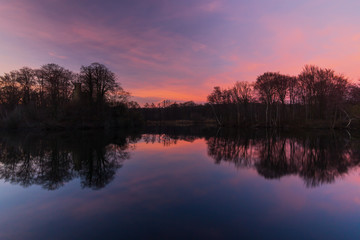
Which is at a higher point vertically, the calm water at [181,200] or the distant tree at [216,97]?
the distant tree at [216,97]

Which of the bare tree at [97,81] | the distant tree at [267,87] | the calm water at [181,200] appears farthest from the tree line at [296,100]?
the calm water at [181,200]

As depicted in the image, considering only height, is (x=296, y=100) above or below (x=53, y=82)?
below

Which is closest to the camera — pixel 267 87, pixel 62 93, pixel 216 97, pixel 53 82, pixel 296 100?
pixel 53 82

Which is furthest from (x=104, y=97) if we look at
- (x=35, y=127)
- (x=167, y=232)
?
(x=167, y=232)

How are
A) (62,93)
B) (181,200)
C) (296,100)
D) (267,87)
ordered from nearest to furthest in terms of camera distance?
(181,200)
(62,93)
(267,87)
(296,100)

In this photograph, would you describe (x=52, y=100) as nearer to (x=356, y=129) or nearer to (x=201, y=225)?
(x=201, y=225)

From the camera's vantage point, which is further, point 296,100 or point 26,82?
point 296,100

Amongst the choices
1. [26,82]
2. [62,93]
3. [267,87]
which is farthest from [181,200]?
[26,82]

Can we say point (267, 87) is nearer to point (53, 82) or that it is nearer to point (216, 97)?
point (216, 97)

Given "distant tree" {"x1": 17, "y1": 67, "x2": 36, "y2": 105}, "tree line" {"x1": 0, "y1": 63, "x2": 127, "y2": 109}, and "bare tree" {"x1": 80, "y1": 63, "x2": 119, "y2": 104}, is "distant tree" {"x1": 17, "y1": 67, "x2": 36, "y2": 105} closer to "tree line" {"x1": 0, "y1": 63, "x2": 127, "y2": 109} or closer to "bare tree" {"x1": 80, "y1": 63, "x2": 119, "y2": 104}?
"tree line" {"x1": 0, "y1": 63, "x2": 127, "y2": 109}

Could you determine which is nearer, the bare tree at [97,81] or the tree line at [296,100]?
the tree line at [296,100]

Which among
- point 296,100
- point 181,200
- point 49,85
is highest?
point 49,85

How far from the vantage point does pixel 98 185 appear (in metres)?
6.95

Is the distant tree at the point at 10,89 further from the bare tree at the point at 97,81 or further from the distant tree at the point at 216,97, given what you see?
the distant tree at the point at 216,97
